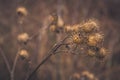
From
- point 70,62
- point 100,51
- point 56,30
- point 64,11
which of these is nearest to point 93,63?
point 70,62

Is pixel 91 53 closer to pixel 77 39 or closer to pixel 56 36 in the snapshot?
pixel 77 39

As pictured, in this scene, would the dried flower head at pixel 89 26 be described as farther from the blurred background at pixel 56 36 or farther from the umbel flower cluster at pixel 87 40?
the blurred background at pixel 56 36

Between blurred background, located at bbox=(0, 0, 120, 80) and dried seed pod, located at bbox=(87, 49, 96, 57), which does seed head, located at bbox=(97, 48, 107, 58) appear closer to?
dried seed pod, located at bbox=(87, 49, 96, 57)

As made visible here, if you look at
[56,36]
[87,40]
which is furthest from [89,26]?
[56,36]

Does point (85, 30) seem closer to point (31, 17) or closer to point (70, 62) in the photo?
point (70, 62)

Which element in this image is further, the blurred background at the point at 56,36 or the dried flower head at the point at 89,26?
the blurred background at the point at 56,36

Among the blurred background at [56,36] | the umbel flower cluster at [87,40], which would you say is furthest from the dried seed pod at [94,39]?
the blurred background at [56,36]
